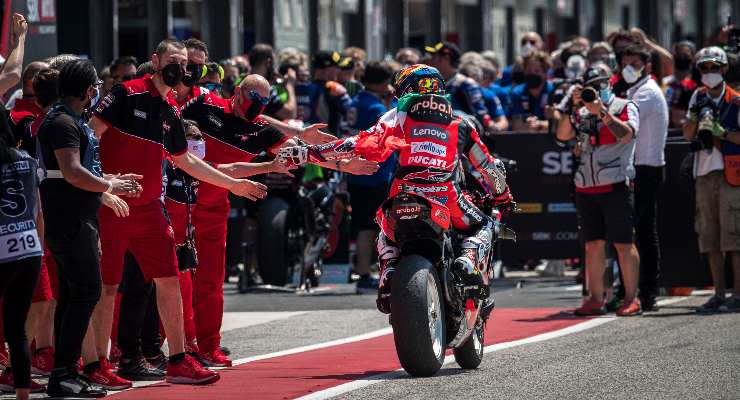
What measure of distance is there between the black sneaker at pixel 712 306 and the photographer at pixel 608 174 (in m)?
0.53

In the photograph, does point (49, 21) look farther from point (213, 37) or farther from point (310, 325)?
point (213, 37)

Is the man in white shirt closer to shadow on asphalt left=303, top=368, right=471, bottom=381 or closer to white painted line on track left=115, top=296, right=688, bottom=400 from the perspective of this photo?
white painted line on track left=115, top=296, right=688, bottom=400

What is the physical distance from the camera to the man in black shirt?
30.7ft

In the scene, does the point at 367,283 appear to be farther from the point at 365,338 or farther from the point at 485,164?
the point at 485,164

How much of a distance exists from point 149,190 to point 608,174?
5016 millimetres

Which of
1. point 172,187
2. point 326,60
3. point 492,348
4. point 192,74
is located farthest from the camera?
point 326,60

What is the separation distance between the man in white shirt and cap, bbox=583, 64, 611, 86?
0.52 metres

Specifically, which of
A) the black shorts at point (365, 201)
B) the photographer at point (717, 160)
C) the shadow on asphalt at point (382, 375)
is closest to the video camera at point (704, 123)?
the photographer at point (717, 160)

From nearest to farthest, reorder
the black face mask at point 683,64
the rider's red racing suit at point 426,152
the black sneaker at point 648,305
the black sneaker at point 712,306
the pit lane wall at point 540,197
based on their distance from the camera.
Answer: the rider's red racing suit at point 426,152
the black sneaker at point 712,306
the black sneaker at point 648,305
the pit lane wall at point 540,197
the black face mask at point 683,64

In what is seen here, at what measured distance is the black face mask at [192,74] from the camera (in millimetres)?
10976

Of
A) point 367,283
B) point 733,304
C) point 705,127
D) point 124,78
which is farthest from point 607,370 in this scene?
point 367,283

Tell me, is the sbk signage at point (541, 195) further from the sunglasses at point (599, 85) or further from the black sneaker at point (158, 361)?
the black sneaker at point (158, 361)

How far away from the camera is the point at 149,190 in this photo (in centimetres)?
1000

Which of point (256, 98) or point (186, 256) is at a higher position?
point (256, 98)
